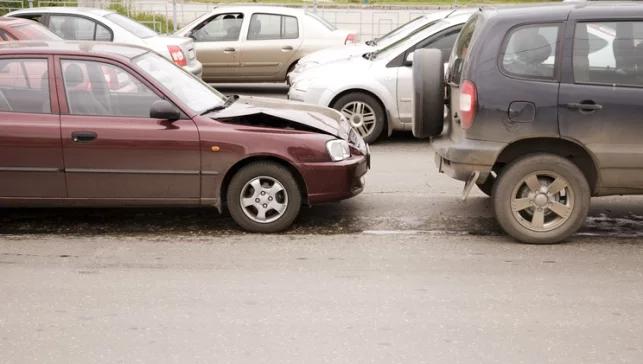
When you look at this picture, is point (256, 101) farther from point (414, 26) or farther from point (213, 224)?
point (414, 26)

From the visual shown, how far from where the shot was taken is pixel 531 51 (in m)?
6.79

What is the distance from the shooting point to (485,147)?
6.80 metres

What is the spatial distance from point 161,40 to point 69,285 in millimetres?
8284

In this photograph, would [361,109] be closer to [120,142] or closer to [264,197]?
[264,197]

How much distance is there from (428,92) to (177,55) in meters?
6.84

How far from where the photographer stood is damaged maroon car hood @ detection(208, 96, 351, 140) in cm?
736

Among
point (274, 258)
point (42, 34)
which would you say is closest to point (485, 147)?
point (274, 258)

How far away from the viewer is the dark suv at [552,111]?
665 cm

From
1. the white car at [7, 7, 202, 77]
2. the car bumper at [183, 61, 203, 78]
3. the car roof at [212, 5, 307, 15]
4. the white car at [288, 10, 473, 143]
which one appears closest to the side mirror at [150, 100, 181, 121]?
the white car at [288, 10, 473, 143]

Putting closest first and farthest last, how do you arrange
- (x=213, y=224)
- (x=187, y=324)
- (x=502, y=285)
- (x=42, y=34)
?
(x=187, y=324) < (x=502, y=285) < (x=213, y=224) < (x=42, y=34)

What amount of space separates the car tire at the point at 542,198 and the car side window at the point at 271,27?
29.9 feet

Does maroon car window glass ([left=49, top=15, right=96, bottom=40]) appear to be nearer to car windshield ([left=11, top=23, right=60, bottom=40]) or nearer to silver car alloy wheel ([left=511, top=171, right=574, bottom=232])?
car windshield ([left=11, top=23, right=60, bottom=40])

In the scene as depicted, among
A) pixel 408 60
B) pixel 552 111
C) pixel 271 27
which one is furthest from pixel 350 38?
pixel 552 111

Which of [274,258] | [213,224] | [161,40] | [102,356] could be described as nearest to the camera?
[102,356]
